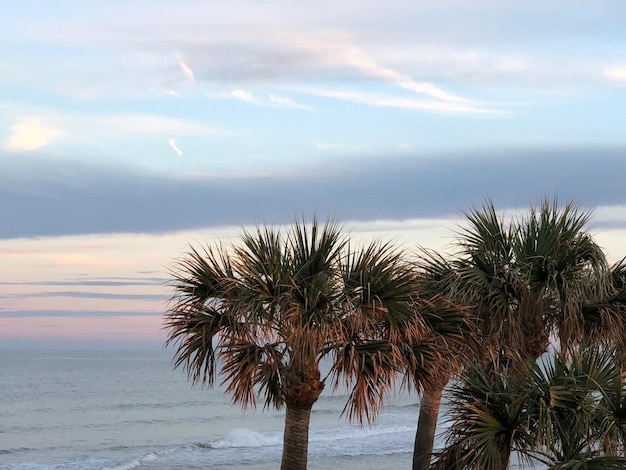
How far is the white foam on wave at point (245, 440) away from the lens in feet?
133

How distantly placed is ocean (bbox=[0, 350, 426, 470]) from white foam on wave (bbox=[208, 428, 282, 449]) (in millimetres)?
53

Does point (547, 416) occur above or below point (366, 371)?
below

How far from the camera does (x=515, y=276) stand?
14.6m

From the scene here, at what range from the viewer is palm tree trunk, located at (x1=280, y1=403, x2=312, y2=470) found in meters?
12.9

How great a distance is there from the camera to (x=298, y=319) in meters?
11.8

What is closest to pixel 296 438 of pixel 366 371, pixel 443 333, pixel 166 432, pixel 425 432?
pixel 366 371

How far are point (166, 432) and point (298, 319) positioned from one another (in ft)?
122

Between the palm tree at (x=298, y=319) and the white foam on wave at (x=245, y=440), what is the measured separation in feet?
89.9

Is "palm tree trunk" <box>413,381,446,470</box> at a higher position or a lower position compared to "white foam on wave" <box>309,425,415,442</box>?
higher

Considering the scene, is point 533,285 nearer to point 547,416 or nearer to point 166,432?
point 547,416

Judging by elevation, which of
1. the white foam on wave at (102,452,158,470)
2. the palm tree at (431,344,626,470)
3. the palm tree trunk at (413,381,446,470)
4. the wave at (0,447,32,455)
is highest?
the palm tree at (431,344,626,470)

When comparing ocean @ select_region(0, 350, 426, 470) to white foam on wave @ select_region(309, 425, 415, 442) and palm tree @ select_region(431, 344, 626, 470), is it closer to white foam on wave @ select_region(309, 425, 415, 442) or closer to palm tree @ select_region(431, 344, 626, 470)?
white foam on wave @ select_region(309, 425, 415, 442)

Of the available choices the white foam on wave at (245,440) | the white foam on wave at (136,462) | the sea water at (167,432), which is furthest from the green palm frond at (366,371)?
the white foam on wave at (245,440)

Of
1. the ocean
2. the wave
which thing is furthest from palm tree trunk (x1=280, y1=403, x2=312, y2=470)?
the wave
